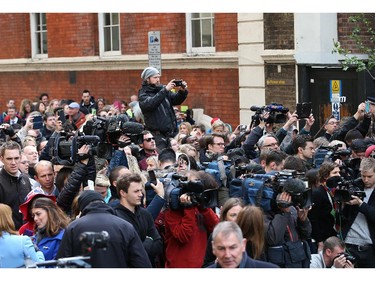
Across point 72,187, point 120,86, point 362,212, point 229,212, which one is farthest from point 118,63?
point 229,212

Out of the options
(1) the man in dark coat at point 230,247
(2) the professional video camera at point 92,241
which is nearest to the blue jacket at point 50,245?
(2) the professional video camera at point 92,241

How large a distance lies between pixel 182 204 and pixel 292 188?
1.01 m

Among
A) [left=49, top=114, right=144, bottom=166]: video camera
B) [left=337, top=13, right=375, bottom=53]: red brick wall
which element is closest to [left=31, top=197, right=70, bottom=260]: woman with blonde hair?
[left=49, top=114, right=144, bottom=166]: video camera

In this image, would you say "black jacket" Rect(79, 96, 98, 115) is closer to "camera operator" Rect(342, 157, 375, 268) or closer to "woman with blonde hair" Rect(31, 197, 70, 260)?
"camera operator" Rect(342, 157, 375, 268)

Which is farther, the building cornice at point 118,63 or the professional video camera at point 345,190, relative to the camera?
the building cornice at point 118,63

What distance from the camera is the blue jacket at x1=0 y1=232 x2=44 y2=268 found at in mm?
8781

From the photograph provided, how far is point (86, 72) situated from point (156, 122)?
1271cm

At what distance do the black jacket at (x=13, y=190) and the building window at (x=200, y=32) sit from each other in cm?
1184

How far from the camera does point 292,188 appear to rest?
30.3 feet

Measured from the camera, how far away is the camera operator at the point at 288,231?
9016mm

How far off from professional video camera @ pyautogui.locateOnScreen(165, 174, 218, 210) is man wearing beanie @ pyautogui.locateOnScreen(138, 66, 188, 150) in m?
4.44

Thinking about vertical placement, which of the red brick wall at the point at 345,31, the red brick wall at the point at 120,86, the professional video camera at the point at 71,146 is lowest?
the professional video camera at the point at 71,146

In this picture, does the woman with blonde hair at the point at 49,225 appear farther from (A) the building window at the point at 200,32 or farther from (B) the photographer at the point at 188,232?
(A) the building window at the point at 200,32
